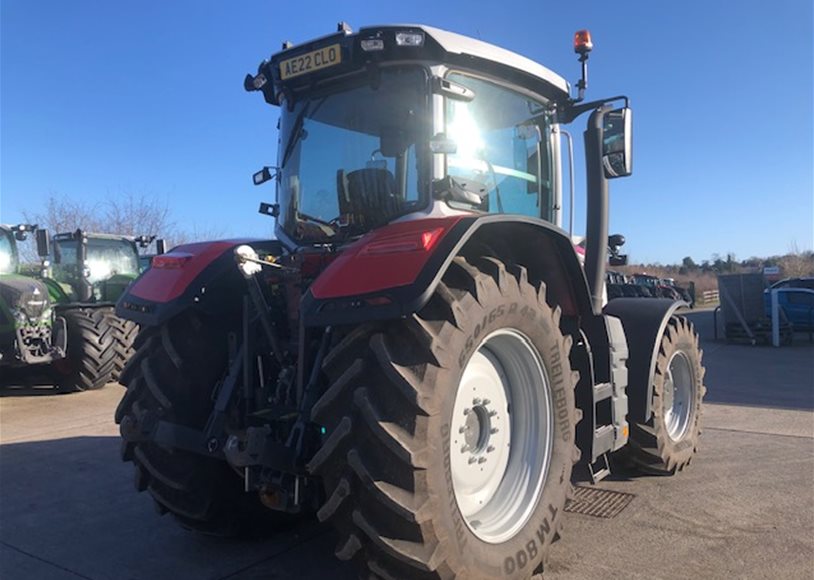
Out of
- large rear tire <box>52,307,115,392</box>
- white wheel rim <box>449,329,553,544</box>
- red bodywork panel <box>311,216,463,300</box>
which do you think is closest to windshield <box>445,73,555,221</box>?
red bodywork panel <box>311,216,463,300</box>

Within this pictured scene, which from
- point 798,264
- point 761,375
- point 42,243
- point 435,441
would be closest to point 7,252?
point 42,243

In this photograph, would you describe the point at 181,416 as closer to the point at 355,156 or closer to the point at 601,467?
the point at 355,156

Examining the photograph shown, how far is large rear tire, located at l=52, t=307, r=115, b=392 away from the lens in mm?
9688

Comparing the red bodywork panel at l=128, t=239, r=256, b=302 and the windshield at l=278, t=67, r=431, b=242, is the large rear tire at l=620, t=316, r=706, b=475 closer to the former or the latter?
the windshield at l=278, t=67, r=431, b=242

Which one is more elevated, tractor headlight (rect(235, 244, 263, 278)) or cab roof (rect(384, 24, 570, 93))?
cab roof (rect(384, 24, 570, 93))

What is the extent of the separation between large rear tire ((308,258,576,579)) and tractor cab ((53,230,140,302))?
1000cm

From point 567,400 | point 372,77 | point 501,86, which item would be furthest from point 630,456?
point 372,77

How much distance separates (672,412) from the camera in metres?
5.55

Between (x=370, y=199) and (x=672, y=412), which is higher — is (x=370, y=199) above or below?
above

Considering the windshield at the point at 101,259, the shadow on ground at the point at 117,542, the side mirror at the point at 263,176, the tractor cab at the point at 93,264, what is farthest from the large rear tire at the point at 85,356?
the side mirror at the point at 263,176

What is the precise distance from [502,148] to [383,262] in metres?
1.53

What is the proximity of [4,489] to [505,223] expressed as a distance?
4421 millimetres

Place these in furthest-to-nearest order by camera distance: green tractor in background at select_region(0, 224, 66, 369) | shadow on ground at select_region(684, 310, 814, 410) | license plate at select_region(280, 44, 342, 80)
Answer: green tractor in background at select_region(0, 224, 66, 369)
shadow on ground at select_region(684, 310, 814, 410)
license plate at select_region(280, 44, 342, 80)

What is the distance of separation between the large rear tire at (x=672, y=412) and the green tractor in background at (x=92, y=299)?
594 cm
